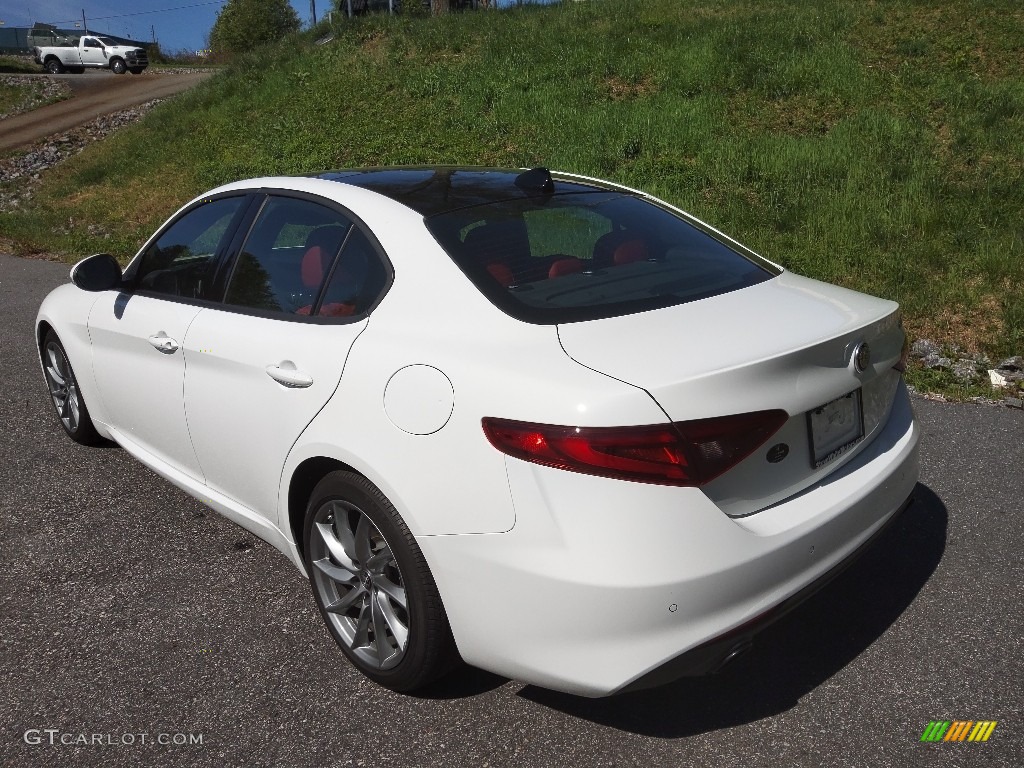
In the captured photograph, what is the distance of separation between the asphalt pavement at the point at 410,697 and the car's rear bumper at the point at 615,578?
Answer: 12 centimetres

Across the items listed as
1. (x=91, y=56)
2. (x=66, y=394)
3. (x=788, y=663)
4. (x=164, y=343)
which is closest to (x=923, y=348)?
(x=788, y=663)

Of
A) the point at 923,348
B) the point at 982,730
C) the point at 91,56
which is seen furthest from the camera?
the point at 91,56

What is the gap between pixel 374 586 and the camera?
288cm

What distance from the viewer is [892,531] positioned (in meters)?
3.90

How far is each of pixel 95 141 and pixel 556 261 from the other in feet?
69.2

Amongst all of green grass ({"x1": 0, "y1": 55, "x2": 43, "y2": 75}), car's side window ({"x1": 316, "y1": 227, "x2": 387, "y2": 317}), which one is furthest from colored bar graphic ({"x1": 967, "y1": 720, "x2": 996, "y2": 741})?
green grass ({"x1": 0, "y1": 55, "x2": 43, "y2": 75})

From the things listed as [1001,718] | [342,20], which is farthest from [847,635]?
[342,20]

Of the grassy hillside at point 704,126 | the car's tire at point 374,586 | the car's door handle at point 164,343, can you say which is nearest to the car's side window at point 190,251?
the car's door handle at point 164,343

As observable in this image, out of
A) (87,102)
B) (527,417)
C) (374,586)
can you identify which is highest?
(527,417)

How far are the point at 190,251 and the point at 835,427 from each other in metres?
2.75

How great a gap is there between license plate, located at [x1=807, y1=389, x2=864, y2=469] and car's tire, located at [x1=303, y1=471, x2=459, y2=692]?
45.6 inches

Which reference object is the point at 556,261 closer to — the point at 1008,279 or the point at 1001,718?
the point at 1001,718

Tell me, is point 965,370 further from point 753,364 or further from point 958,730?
point 753,364

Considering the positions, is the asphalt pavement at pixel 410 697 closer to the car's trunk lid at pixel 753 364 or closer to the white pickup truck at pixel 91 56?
the car's trunk lid at pixel 753 364
